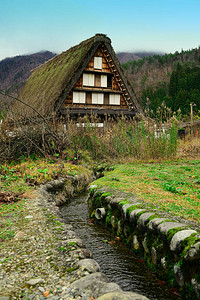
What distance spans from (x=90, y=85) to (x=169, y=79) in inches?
2111

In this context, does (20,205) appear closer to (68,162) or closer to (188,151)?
(68,162)

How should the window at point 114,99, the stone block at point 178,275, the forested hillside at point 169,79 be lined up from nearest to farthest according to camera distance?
the stone block at point 178,275
the window at point 114,99
the forested hillside at point 169,79

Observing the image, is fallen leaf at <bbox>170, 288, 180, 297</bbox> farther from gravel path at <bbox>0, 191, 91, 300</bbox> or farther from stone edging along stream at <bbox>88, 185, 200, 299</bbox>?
gravel path at <bbox>0, 191, 91, 300</bbox>

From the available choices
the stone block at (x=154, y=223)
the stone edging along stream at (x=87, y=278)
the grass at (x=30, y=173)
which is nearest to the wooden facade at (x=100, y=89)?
the grass at (x=30, y=173)

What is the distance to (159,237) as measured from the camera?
2.80 meters

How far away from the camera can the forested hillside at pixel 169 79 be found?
42328mm

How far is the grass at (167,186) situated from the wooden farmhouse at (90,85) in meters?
8.27

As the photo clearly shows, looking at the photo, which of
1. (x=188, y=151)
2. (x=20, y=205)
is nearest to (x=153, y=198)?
(x=20, y=205)

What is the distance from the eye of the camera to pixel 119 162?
340 inches

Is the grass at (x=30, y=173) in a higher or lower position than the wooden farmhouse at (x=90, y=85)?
lower

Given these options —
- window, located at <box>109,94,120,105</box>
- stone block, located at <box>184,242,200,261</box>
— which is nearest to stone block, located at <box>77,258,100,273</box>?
stone block, located at <box>184,242,200,261</box>

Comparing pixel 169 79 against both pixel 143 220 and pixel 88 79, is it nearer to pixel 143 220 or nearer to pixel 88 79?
pixel 88 79

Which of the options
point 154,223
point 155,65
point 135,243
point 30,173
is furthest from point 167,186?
point 155,65

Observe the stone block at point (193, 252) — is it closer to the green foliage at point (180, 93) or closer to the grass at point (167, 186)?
the grass at point (167, 186)
